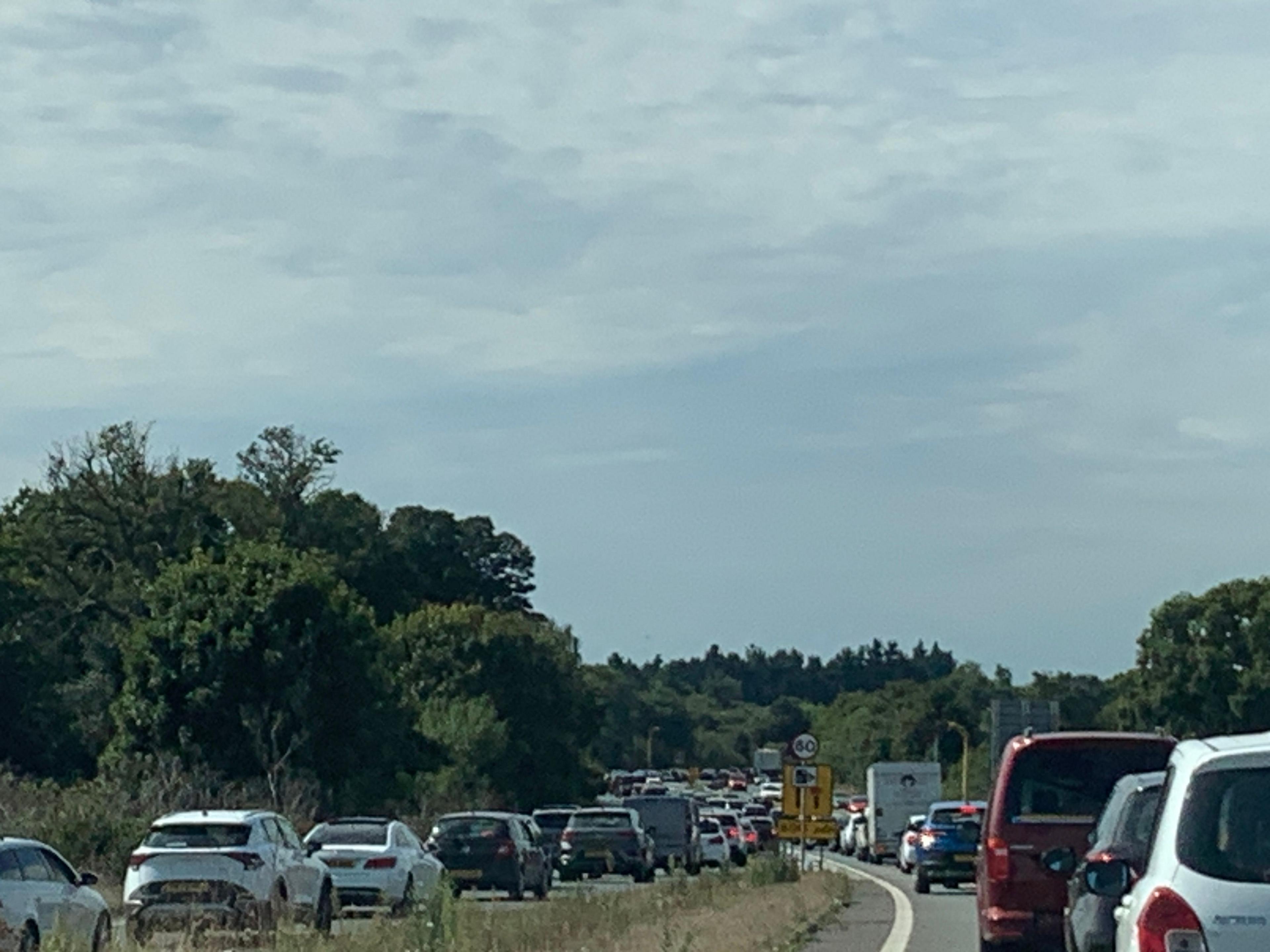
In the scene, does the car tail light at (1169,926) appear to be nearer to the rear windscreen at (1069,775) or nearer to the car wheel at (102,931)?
the rear windscreen at (1069,775)

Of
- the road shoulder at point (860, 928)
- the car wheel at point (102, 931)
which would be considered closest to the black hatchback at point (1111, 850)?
the road shoulder at point (860, 928)

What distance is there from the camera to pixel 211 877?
23.1 m

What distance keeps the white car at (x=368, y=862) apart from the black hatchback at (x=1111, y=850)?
54.7ft

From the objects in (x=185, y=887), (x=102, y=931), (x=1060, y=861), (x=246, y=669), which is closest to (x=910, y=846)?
(x=246, y=669)

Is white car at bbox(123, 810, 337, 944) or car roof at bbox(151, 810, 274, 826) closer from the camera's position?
white car at bbox(123, 810, 337, 944)

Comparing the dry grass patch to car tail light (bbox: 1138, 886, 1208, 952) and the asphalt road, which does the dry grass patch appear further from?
car tail light (bbox: 1138, 886, 1208, 952)

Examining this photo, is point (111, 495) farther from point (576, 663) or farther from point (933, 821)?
point (933, 821)

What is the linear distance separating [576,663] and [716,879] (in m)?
71.1

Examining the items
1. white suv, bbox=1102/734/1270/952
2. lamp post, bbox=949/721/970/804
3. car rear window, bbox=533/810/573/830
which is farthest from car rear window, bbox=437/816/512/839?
lamp post, bbox=949/721/970/804

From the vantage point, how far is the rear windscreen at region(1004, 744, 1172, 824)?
17.4 metres

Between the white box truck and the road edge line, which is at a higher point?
the white box truck

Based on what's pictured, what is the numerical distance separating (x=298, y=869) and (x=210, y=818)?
1298mm

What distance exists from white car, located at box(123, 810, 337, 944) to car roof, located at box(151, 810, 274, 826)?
0.03 feet

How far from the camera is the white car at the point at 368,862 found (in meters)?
29.8
